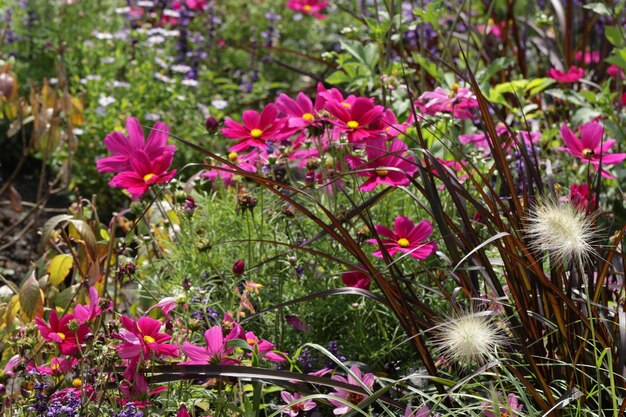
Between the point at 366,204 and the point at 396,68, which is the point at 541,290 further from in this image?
the point at 396,68

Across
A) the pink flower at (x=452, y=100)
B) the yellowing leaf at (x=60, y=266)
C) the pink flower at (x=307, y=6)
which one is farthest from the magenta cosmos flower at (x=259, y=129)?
the pink flower at (x=307, y=6)

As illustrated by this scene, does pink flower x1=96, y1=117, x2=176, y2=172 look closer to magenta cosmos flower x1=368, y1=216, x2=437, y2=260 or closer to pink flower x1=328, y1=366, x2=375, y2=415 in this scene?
magenta cosmos flower x1=368, y1=216, x2=437, y2=260

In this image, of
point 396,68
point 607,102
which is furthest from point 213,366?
point 607,102

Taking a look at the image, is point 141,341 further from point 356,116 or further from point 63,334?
point 356,116

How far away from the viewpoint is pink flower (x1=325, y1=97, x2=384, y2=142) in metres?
2.20

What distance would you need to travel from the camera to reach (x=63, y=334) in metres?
1.91

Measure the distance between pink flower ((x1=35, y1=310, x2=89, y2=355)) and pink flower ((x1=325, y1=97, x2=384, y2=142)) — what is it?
744mm

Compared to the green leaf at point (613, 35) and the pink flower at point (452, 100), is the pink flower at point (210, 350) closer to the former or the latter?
the pink flower at point (452, 100)

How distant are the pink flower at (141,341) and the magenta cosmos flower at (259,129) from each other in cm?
62

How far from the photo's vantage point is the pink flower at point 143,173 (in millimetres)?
2066

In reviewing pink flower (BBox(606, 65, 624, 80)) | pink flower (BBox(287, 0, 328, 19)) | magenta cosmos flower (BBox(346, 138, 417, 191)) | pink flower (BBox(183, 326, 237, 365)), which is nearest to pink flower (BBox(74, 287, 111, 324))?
pink flower (BBox(183, 326, 237, 365))

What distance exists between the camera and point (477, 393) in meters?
2.01

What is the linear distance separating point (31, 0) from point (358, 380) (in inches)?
159

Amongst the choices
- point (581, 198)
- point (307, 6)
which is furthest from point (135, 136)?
point (307, 6)
